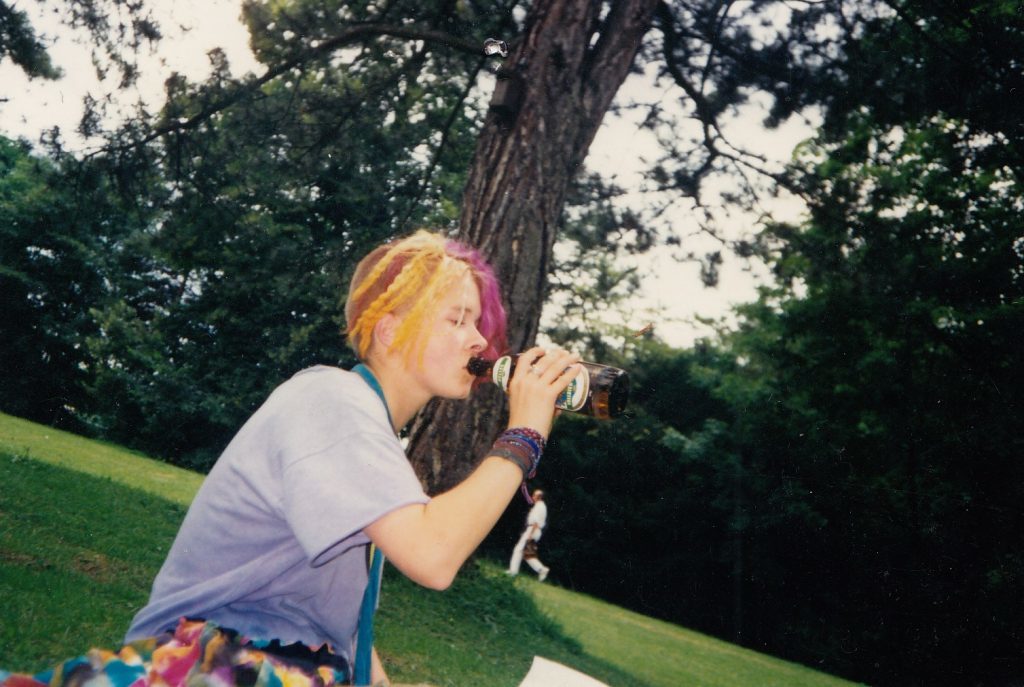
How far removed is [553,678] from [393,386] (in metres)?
0.67

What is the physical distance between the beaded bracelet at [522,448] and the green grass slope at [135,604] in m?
3.17

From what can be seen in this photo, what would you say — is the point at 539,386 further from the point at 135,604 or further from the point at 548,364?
the point at 135,604

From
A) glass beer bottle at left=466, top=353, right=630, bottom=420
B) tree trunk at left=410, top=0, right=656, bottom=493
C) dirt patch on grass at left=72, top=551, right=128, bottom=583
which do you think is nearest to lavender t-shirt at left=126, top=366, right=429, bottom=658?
glass beer bottle at left=466, top=353, right=630, bottom=420

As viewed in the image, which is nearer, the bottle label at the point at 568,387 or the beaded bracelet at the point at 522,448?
the beaded bracelet at the point at 522,448

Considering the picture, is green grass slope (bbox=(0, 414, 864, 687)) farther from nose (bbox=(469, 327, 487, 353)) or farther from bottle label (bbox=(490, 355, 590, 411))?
nose (bbox=(469, 327, 487, 353))

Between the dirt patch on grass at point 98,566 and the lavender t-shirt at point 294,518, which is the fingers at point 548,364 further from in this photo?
the dirt patch on grass at point 98,566

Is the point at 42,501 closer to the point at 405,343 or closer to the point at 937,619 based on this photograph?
the point at 405,343

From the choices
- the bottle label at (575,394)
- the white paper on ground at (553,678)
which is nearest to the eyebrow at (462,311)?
the bottle label at (575,394)

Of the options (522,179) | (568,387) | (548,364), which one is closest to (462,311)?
(548,364)

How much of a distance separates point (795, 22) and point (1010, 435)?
11757mm

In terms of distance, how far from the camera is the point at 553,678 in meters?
1.35

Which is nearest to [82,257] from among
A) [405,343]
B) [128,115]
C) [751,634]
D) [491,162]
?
[128,115]

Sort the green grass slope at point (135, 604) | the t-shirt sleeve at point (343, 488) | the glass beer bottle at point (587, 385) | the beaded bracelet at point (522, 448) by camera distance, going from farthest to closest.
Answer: the green grass slope at point (135, 604), the glass beer bottle at point (587, 385), the beaded bracelet at point (522, 448), the t-shirt sleeve at point (343, 488)

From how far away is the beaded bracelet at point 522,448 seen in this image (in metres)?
1.46
